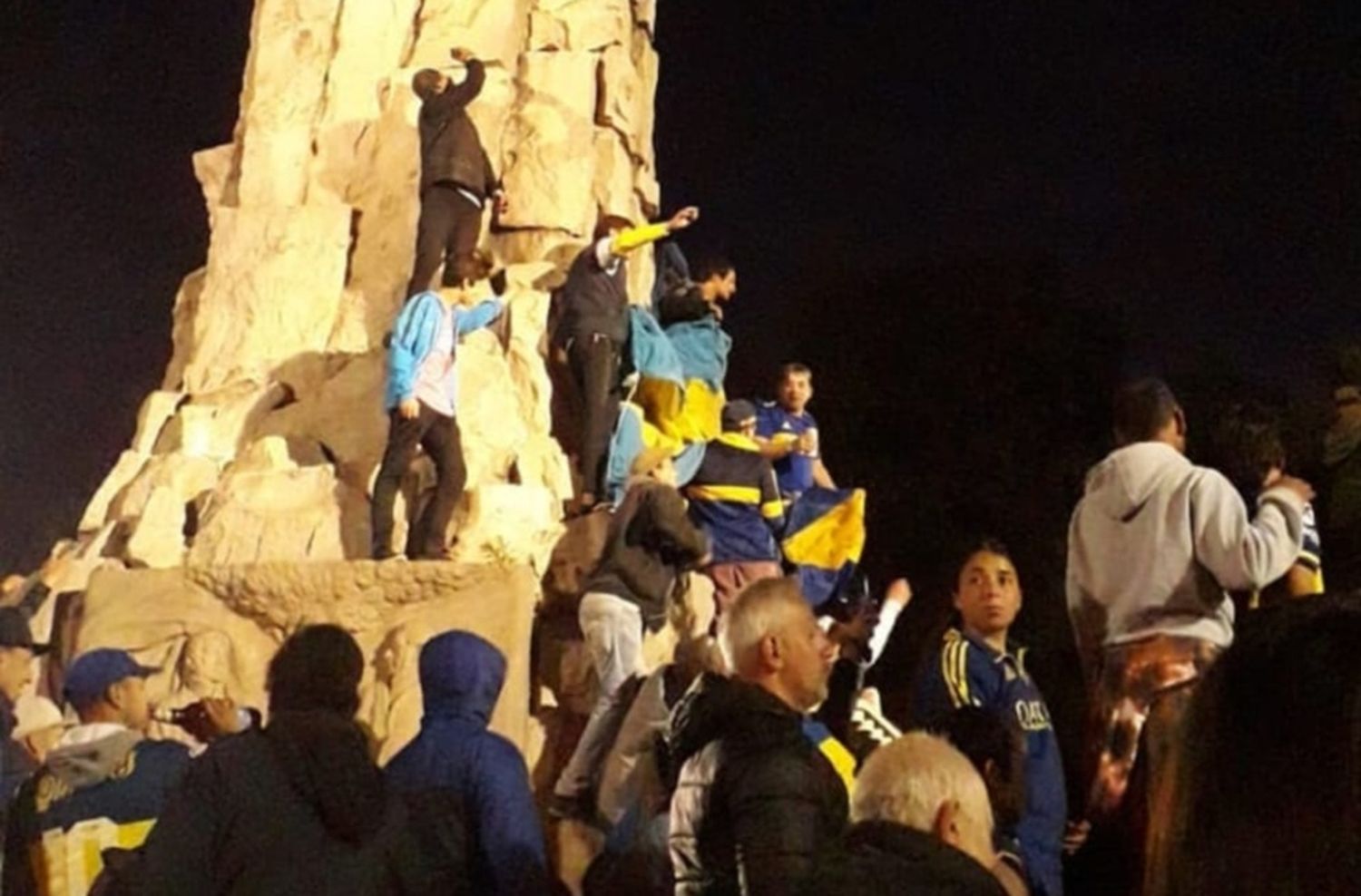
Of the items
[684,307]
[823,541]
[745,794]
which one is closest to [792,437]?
[823,541]

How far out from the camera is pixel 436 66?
13.9 metres

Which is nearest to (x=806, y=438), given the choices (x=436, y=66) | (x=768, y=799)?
(x=436, y=66)

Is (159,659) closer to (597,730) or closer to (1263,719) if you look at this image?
(597,730)

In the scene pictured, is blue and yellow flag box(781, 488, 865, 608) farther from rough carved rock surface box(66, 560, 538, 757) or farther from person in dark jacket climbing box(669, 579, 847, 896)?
person in dark jacket climbing box(669, 579, 847, 896)

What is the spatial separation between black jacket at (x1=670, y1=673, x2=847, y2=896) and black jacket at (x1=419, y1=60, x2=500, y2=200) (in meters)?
8.57

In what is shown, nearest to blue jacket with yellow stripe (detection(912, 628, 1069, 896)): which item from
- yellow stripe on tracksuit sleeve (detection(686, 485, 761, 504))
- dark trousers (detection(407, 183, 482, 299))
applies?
yellow stripe on tracksuit sleeve (detection(686, 485, 761, 504))

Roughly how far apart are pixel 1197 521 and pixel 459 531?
20.3 feet

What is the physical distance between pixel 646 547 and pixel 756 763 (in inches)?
183

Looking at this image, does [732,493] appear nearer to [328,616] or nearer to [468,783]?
[328,616]

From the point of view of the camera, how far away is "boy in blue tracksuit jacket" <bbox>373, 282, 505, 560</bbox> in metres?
10.0

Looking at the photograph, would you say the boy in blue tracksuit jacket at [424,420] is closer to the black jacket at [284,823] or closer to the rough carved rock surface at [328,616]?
the rough carved rock surface at [328,616]

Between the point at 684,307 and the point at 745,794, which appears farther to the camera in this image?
the point at 684,307

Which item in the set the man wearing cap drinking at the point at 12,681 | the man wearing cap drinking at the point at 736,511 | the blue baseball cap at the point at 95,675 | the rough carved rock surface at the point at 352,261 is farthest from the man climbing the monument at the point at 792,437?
the blue baseball cap at the point at 95,675

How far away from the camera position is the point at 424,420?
1012 centimetres
